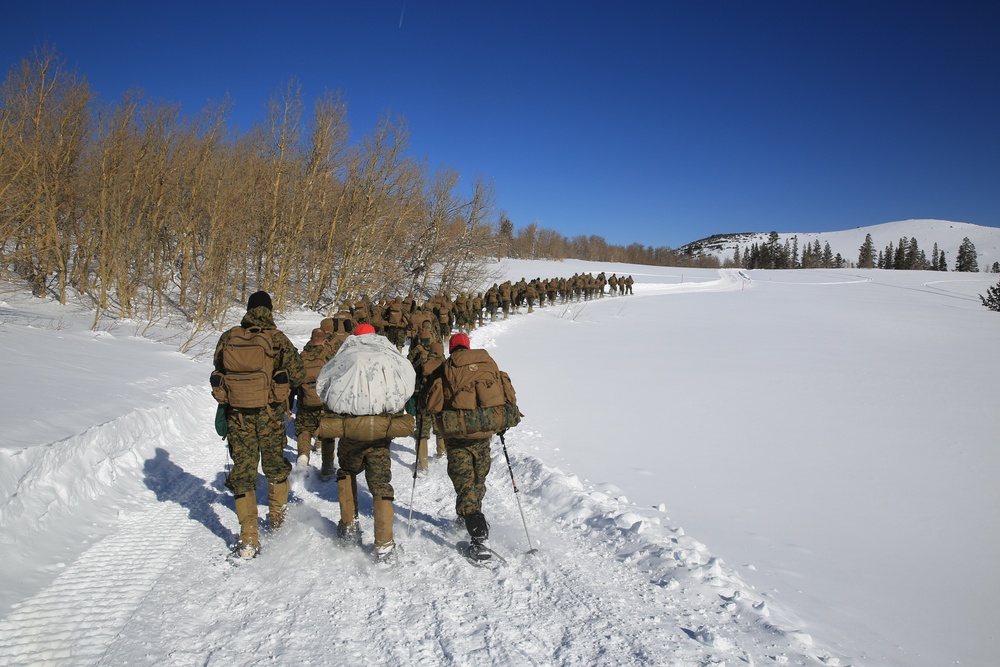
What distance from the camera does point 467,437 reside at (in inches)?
168

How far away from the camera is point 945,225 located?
189 metres

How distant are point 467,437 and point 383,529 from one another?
970mm

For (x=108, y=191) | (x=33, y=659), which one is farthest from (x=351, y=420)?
(x=108, y=191)

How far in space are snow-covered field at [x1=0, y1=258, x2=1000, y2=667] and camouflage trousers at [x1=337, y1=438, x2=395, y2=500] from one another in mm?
557

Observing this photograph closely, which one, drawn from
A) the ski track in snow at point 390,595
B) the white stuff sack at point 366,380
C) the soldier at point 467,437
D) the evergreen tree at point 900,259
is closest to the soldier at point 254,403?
the ski track in snow at point 390,595

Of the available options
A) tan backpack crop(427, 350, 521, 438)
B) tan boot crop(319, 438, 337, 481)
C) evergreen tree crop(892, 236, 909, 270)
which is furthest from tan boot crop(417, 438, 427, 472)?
evergreen tree crop(892, 236, 909, 270)

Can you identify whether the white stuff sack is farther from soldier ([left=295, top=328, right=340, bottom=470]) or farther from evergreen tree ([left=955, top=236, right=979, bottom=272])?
evergreen tree ([left=955, top=236, right=979, bottom=272])

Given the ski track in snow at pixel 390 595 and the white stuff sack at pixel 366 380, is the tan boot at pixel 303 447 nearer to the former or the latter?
the ski track in snow at pixel 390 595

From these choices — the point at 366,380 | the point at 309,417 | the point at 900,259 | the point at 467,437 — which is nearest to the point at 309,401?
the point at 309,417

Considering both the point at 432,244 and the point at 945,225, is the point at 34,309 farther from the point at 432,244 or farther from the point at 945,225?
the point at 945,225

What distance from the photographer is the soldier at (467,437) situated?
4.25 m

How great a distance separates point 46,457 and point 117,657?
2639mm

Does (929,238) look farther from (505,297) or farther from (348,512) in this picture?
(348,512)

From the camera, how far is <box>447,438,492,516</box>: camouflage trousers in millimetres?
4386
